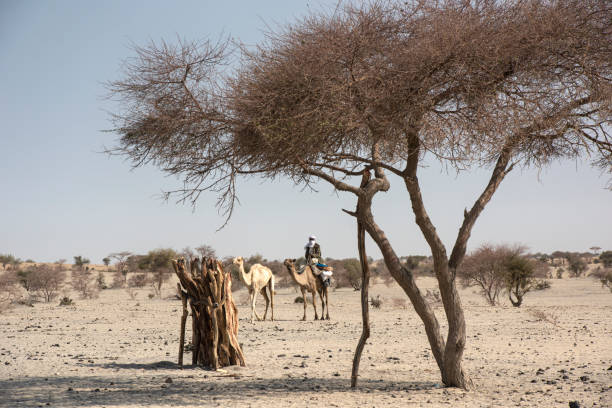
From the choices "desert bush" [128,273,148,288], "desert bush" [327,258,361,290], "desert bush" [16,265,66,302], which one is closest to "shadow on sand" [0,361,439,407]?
"desert bush" [16,265,66,302]

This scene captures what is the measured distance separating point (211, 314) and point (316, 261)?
1110cm

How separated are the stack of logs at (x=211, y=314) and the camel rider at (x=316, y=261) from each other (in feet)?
33.2

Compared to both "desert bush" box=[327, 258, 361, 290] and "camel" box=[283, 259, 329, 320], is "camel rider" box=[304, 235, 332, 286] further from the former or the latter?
"desert bush" box=[327, 258, 361, 290]

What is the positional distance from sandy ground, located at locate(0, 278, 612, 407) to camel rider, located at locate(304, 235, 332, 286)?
186cm

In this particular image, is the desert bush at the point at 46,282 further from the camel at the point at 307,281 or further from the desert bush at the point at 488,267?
the desert bush at the point at 488,267

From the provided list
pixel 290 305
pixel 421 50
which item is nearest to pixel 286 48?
pixel 421 50

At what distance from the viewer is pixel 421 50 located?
734 centimetres

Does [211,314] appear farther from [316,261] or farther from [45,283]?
[45,283]

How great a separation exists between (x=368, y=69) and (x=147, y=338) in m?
11.0

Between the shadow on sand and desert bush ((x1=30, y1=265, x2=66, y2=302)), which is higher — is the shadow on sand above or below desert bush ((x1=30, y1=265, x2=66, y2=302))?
below

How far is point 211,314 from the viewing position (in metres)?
10.9

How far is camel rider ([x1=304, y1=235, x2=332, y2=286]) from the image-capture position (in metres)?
21.6

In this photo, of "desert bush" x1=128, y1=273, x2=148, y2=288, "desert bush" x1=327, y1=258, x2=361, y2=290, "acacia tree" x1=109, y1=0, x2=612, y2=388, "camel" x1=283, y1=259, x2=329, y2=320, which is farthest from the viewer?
"desert bush" x1=128, y1=273, x2=148, y2=288

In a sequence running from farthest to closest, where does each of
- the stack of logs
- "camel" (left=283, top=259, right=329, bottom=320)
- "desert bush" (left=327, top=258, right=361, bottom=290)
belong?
1. "desert bush" (left=327, top=258, right=361, bottom=290)
2. "camel" (left=283, top=259, right=329, bottom=320)
3. the stack of logs
